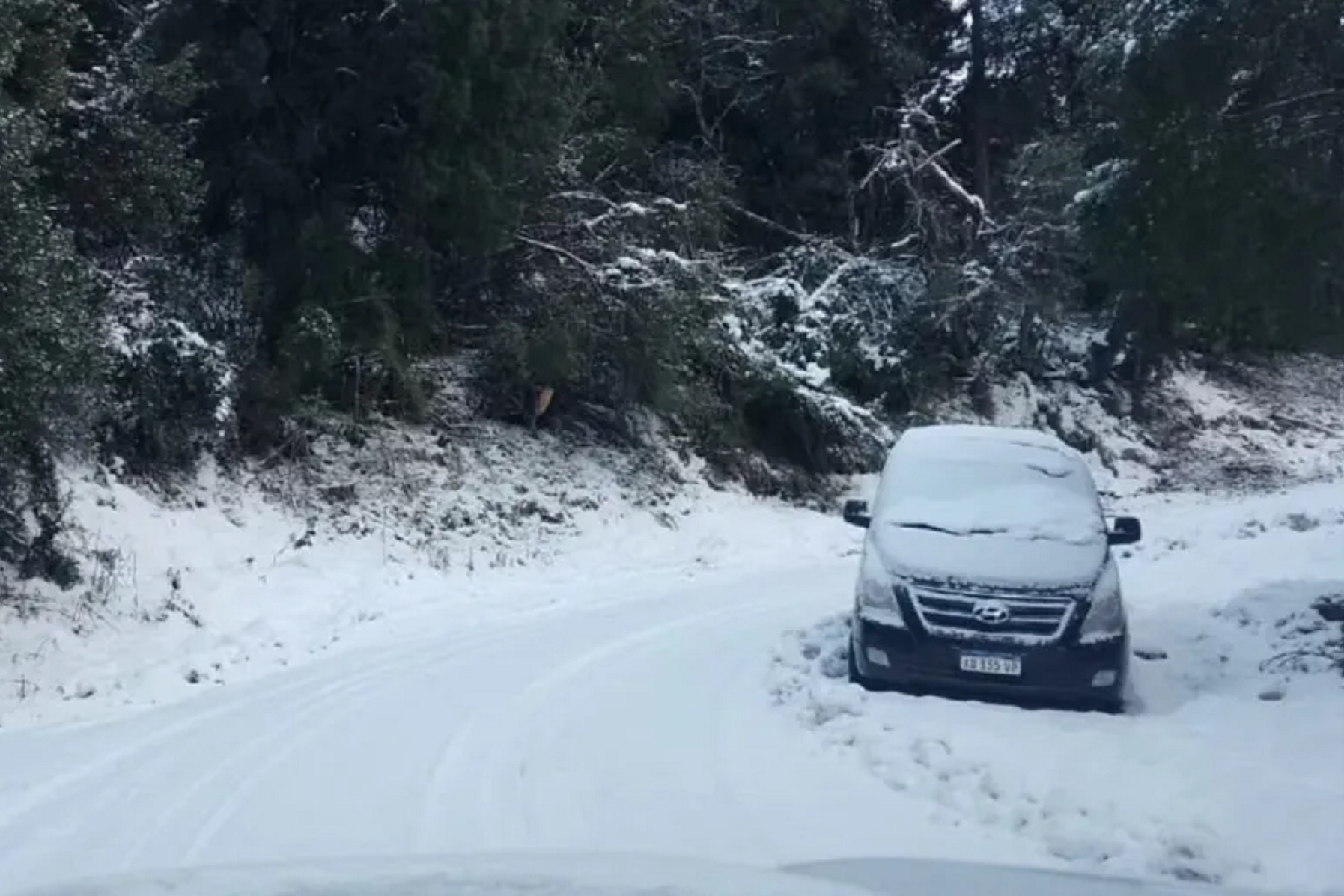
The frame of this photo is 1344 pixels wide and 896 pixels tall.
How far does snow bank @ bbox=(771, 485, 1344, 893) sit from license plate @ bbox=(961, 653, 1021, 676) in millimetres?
249

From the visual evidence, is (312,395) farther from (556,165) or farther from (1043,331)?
(1043,331)

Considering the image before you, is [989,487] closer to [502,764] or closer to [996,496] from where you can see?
[996,496]

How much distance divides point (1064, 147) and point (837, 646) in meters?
15.0

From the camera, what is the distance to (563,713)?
34.2 ft

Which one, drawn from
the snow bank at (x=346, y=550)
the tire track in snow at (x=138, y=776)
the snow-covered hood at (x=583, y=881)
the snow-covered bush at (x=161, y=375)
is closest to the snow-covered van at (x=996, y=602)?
the snow-covered hood at (x=583, y=881)

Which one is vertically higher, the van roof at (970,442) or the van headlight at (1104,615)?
the van roof at (970,442)

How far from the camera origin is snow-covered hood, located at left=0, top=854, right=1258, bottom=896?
17.9 feet

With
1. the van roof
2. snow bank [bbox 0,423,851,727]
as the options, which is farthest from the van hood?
snow bank [bbox 0,423,851,727]

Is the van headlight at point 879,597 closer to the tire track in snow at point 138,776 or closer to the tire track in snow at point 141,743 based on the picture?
the tire track in snow at point 138,776

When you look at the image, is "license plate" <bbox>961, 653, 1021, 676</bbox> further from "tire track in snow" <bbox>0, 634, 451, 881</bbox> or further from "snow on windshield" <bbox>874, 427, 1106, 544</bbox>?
"tire track in snow" <bbox>0, 634, 451, 881</bbox>

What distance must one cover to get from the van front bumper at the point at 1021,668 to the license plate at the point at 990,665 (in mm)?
15

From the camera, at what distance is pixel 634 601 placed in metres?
16.2

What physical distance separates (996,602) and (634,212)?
1332 cm

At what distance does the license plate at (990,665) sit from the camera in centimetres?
1037
